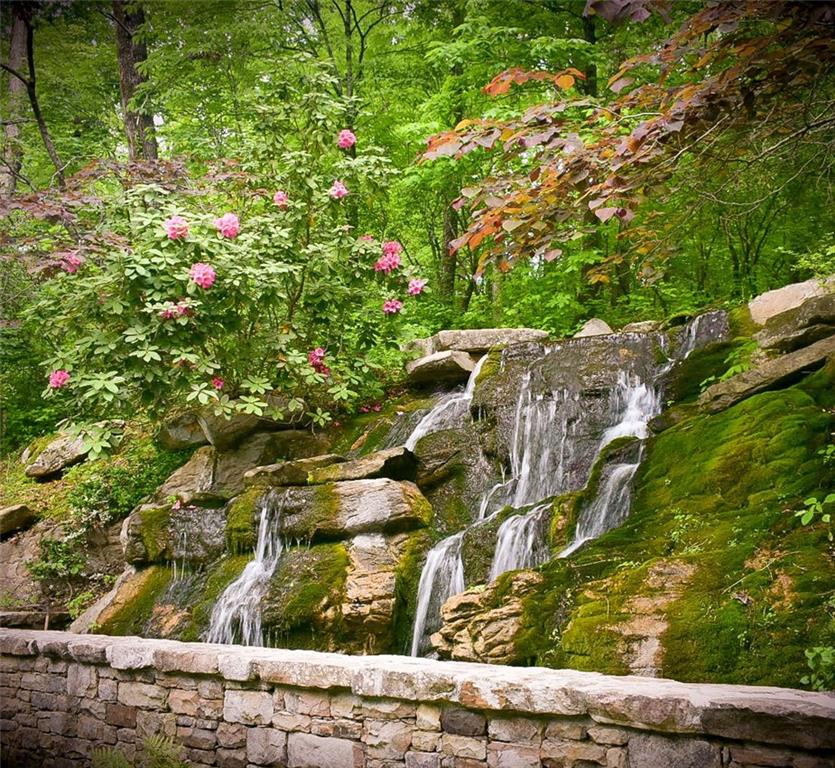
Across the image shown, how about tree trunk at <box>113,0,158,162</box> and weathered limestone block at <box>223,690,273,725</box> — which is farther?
tree trunk at <box>113,0,158,162</box>

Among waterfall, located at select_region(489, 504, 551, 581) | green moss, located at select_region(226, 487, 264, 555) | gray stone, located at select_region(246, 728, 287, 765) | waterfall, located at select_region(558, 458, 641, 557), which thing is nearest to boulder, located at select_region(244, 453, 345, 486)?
green moss, located at select_region(226, 487, 264, 555)

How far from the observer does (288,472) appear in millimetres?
7668

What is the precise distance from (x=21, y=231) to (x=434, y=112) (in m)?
6.28

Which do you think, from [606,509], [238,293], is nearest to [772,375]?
[606,509]

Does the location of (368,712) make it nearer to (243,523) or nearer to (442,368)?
(243,523)

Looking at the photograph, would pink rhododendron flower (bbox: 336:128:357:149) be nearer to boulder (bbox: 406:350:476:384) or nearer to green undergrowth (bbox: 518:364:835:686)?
boulder (bbox: 406:350:476:384)

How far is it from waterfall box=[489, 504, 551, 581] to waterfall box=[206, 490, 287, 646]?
2.08 m

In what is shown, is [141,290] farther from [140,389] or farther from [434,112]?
[434,112]

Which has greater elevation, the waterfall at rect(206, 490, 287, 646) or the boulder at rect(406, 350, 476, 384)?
the boulder at rect(406, 350, 476, 384)

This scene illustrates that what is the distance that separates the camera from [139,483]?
9602mm

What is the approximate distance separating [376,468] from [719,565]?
3.60 m

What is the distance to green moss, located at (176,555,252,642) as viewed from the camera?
6434 millimetres

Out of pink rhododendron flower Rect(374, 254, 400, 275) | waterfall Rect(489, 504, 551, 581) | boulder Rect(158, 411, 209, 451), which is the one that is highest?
pink rhododendron flower Rect(374, 254, 400, 275)

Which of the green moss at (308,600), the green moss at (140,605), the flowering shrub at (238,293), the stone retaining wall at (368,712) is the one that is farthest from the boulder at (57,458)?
the stone retaining wall at (368,712)
